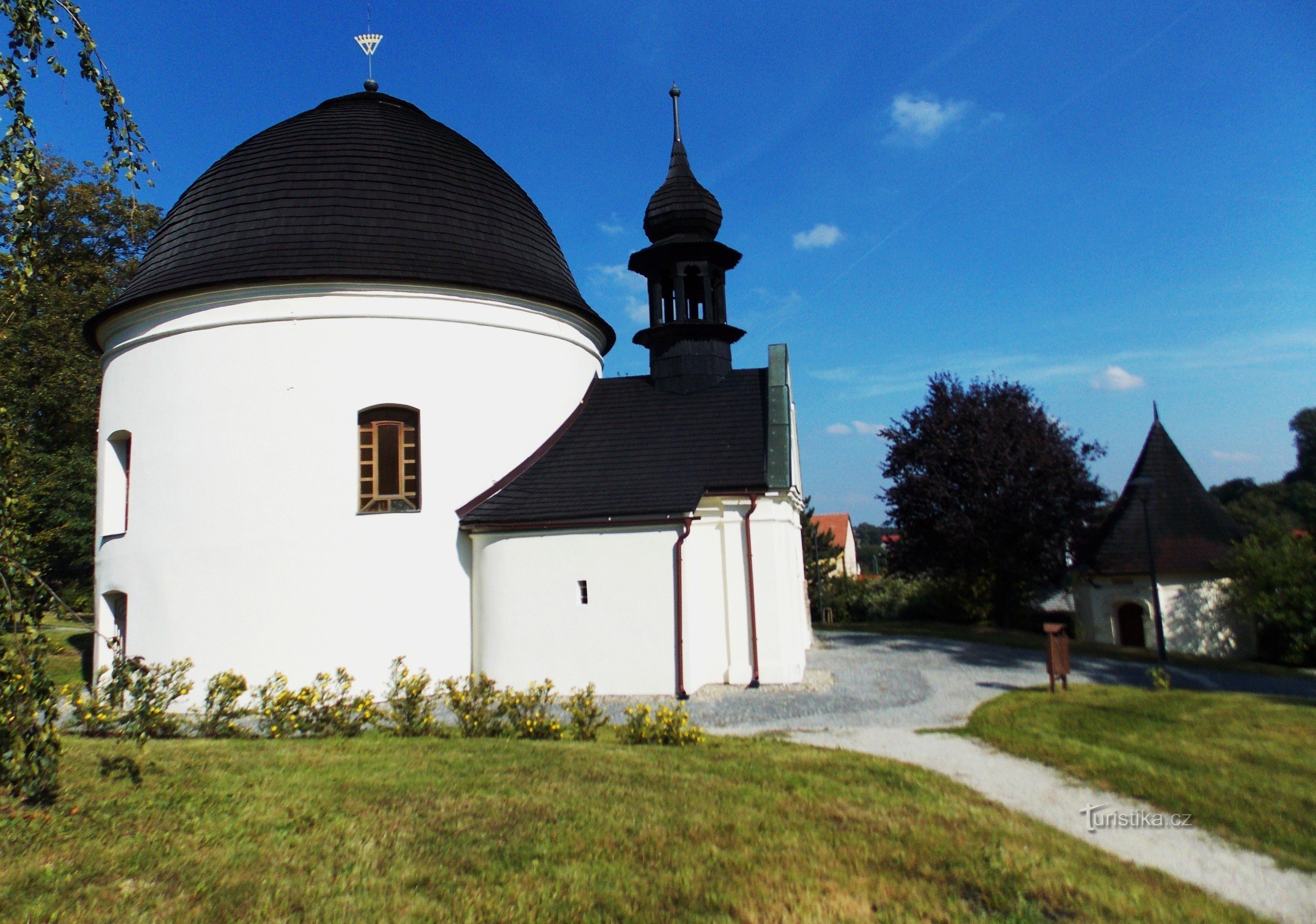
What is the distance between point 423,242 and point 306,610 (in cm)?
594

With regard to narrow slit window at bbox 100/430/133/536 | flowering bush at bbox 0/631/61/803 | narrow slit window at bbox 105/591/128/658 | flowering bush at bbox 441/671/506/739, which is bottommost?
flowering bush at bbox 441/671/506/739

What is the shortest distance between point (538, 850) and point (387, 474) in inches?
342

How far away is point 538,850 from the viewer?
507cm

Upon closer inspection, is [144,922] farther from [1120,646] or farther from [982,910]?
[1120,646]

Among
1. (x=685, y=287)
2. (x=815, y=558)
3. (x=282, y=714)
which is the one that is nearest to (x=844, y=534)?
(x=815, y=558)

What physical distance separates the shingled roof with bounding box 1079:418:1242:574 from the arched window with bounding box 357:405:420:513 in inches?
601

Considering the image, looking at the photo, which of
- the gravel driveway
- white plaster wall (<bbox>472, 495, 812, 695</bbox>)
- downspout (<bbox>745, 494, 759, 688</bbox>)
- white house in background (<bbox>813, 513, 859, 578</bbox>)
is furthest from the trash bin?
white house in background (<bbox>813, 513, 859, 578</bbox>)

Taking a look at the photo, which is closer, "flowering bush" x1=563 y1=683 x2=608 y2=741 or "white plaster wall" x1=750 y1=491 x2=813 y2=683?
"flowering bush" x1=563 y1=683 x2=608 y2=741

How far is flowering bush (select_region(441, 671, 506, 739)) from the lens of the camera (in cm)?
862

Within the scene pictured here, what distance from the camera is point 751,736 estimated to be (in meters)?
8.88

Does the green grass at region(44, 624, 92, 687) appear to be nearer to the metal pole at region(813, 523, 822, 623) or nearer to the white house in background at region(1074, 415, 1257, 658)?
the metal pole at region(813, 523, 822, 623)

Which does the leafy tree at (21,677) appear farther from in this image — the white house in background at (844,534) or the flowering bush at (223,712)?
the white house in background at (844,534)

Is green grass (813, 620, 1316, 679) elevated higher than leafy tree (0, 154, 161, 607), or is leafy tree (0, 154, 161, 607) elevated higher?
leafy tree (0, 154, 161, 607)

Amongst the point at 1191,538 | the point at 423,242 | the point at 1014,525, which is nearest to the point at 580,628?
the point at 423,242
